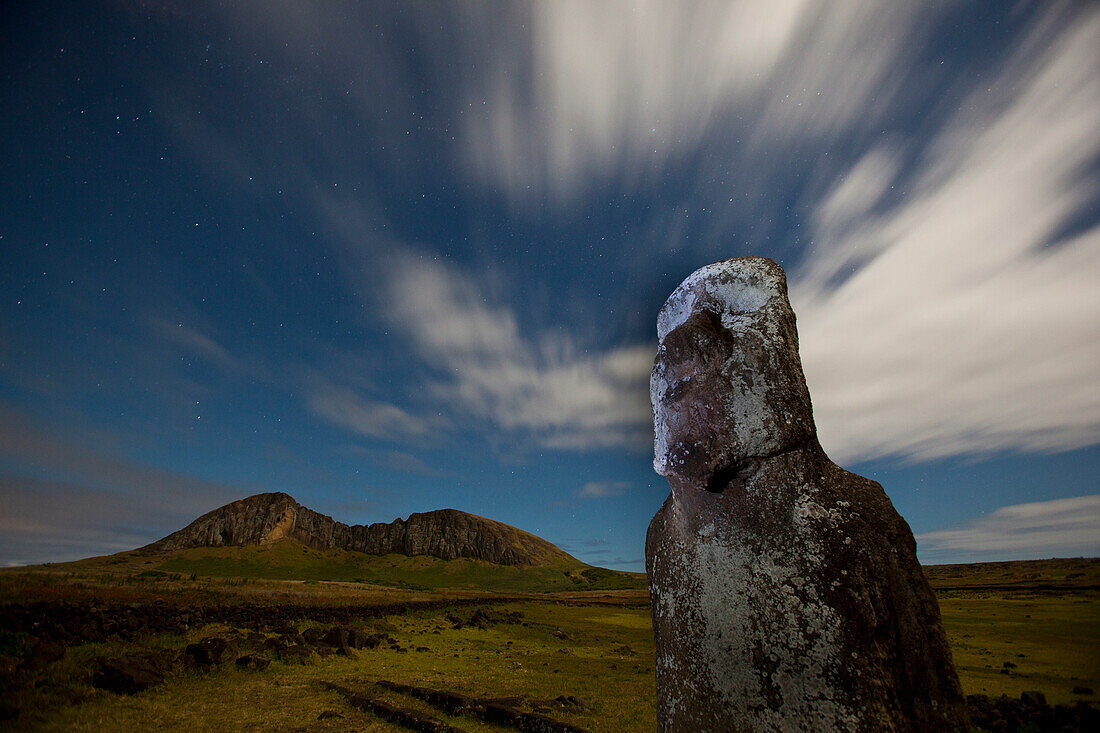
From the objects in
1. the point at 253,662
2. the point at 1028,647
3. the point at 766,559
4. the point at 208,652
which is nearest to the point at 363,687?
the point at 253,662

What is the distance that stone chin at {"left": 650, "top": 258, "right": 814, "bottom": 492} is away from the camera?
3904 millimetres

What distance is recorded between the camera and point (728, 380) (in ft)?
13.5

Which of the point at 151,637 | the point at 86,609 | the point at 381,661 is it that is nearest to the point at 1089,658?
the point at 381,661

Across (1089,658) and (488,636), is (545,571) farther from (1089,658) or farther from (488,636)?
(1089,658)

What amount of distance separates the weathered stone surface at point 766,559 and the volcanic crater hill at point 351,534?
180 metres

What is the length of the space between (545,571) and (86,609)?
157385 mm

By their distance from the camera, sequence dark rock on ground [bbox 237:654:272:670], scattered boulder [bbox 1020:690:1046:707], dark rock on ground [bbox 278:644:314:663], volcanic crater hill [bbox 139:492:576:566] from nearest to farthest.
→ scattered boulder [bbox 1020:690:1046:707] < dark rock on ground [bbox 237:654:272:670] < dark rock on ground [bbox 278:644:314:663] < volcanic crater hill [bbox 139:492:576:566]

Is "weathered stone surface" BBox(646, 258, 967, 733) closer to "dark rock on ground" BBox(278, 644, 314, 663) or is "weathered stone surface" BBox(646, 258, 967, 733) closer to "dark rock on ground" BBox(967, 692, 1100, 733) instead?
"dark rock on ground" BBox(967, 692, 1100, 733)

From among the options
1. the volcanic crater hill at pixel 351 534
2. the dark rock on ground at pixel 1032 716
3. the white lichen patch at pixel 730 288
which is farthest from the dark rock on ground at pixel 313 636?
the volcanic crater hill at pixel 351 534

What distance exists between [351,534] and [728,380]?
214 meters

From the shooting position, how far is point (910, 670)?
311 centimetres

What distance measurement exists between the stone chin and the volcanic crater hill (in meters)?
181

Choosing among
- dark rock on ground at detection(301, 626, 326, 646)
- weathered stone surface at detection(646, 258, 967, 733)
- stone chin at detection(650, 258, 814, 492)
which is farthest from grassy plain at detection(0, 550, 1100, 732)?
stone chin at detection(650, 258, 814, 492)

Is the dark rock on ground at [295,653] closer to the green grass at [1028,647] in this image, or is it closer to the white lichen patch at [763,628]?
the white lichen patch at [763,628]
